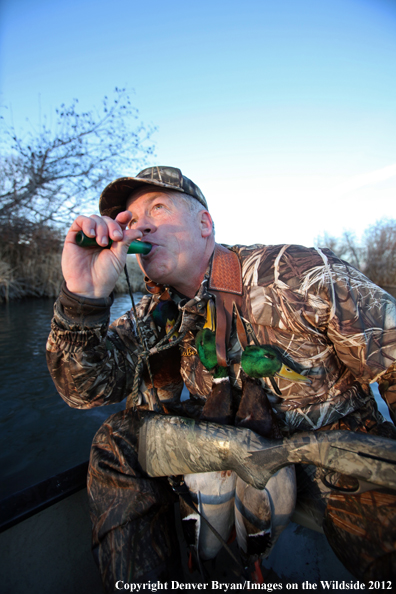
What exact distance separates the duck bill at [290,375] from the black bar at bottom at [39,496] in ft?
4.63

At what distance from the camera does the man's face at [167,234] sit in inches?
74.5

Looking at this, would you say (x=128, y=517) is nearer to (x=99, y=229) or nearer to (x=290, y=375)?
(x=290, y=375)

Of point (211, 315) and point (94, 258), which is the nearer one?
point (94, 258)

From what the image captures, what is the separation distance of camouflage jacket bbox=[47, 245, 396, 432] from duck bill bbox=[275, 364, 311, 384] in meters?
0.03

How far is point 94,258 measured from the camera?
167 centimetres

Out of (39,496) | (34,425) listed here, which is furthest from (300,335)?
(34,425)

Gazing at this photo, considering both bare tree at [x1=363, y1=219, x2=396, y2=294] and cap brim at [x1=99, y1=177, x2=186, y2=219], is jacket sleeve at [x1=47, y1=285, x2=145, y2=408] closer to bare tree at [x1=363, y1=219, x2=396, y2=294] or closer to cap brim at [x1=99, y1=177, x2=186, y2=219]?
cap brim at [x1=99, y1=177, x2=186, y2=219]

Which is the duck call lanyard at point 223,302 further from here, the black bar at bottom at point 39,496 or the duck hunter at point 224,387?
the black bar at bottom at point 39,496

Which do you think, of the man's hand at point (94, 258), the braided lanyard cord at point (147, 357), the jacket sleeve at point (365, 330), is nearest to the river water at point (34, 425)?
the braided lanyard cord at point (147, 357)

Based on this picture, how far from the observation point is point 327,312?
1598mm

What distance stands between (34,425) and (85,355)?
2.74 metres

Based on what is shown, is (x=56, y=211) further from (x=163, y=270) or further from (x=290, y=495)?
(x=290, y=495)

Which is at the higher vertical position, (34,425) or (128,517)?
(128,517)

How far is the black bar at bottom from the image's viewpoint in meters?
1.63
